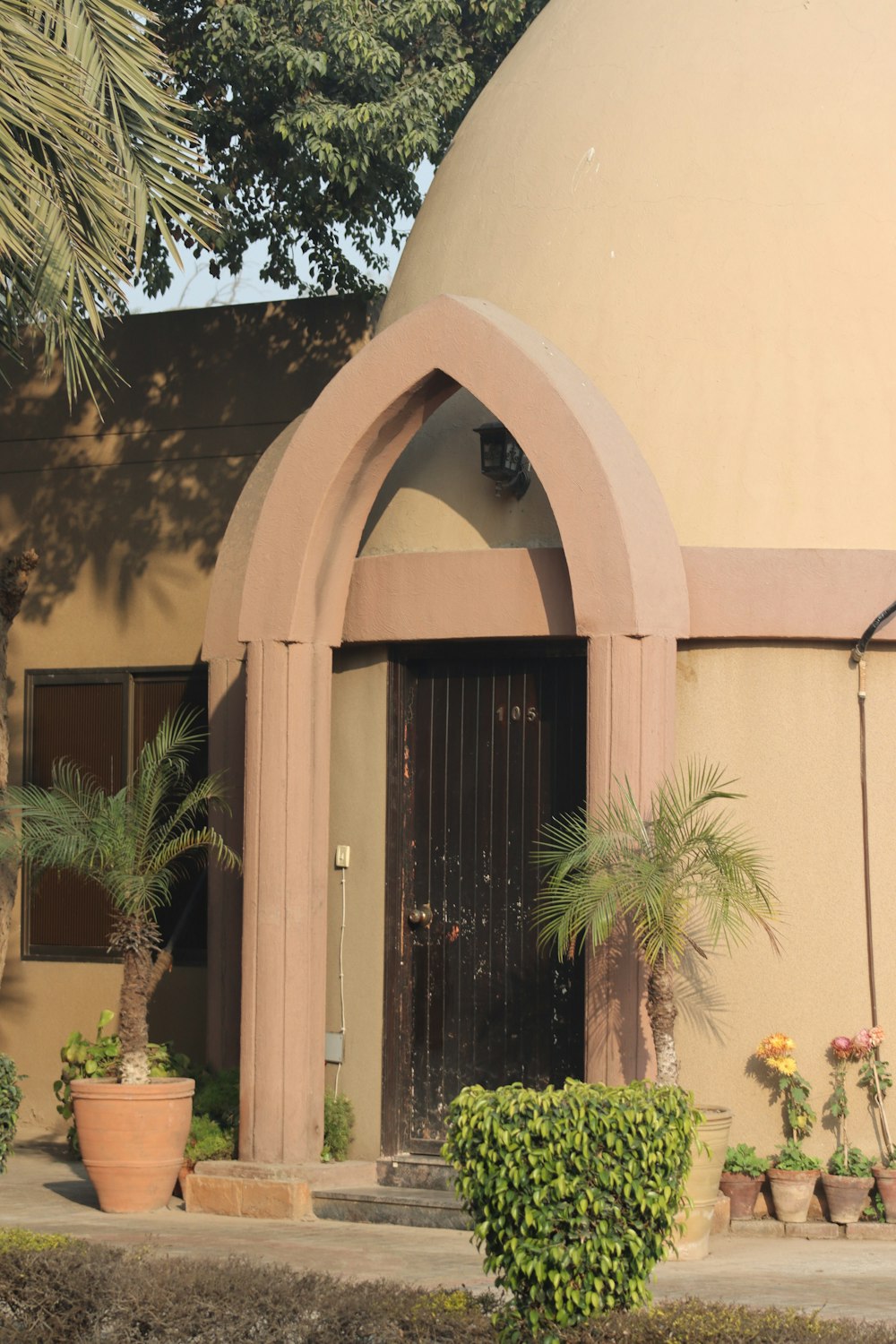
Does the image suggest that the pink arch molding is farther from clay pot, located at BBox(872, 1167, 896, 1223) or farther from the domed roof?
clay pot, located at BBox(872, 1167, 896, 1223)

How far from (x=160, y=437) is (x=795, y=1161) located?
265 inches

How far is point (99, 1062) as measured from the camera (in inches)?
393

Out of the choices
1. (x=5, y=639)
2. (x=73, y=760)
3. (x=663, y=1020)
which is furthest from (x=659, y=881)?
(x=73, y=760)

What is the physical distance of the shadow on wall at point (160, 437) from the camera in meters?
12.3

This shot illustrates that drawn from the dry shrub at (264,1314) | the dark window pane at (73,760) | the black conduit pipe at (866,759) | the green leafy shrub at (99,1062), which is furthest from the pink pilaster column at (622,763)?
the dark window pane at (73,760)

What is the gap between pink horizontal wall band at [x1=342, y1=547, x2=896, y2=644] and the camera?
8.65m

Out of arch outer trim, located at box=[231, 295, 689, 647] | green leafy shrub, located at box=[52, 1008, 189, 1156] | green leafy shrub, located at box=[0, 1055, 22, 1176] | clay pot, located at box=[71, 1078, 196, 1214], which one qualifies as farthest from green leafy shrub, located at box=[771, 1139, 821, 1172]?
green leafy shrub, located at box=[0, 1055, 22, 1176]

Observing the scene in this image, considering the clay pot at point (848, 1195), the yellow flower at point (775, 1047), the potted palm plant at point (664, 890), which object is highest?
the potted palm plant at point (664, 890)

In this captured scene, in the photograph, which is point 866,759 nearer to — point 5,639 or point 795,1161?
point 795,1161

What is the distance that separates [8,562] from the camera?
35.0 ft

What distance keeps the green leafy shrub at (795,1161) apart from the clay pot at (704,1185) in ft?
1.09

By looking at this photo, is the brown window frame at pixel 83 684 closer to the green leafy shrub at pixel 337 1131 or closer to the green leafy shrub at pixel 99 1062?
the green leafy shrub at pixel 99 1062

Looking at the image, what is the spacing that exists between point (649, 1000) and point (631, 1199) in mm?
2457

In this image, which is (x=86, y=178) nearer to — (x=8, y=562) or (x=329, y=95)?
(x=8, y=562)
